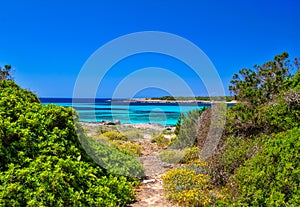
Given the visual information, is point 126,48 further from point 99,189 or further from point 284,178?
point 284,178

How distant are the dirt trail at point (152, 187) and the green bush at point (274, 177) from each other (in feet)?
6.69

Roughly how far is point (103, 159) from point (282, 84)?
6.58 meters

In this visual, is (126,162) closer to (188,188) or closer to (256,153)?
(188,188)

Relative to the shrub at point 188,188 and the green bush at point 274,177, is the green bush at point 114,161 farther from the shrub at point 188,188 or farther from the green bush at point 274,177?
the green bush at point 274,177

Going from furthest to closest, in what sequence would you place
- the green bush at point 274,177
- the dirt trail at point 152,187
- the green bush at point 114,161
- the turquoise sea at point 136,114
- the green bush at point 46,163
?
1. the turquoise sea at point 136,114
2. the green bush at point 114,161
3. the dirt trail at point 152,187
4. the green bush at point 274,177
5. the green bush at point 46,163

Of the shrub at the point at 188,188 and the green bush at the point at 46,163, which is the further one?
the shrub at the point at 188,188

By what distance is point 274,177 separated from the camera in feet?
18.6

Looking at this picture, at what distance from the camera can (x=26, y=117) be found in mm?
6414

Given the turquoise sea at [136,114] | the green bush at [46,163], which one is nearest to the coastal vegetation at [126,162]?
the green bush at [46,163]

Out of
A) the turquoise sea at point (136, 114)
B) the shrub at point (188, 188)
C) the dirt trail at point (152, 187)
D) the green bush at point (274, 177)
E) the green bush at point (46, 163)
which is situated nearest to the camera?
the green bush at point (46, 163)

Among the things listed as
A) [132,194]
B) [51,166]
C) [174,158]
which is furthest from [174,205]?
[174,158]

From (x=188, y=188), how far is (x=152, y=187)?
138cm

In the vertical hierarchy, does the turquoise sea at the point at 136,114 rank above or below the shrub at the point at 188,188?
above

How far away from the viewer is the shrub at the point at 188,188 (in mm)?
7016
